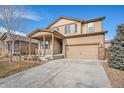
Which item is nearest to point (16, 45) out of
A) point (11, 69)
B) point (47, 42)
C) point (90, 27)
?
point (47, 42)

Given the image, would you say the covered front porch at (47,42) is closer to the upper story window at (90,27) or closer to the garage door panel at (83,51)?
the garage door panel at (83,51)

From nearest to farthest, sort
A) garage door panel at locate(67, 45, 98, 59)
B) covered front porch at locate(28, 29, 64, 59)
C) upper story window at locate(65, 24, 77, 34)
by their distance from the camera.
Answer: garage door panel at locate(67, 45, 98, 59)
covered front porch at locate(28, 29, 64, 59)
upper story window at locate(65, 24, 77, 34)

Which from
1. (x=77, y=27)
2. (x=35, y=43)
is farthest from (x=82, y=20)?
(x=35, y=43)

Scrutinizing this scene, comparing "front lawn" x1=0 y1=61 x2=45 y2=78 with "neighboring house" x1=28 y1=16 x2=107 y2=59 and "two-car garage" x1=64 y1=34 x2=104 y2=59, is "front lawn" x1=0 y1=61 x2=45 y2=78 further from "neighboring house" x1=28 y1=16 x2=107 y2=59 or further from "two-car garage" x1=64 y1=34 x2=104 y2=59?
"two-car garage" x1=64 y1=34 x2=104 y2=59

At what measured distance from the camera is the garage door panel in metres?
14.1

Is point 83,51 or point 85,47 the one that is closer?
point 85,47

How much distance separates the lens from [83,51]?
49.3 ft

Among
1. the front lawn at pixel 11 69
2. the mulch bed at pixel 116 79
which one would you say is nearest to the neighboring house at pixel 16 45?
the front lawn at pixel 11 69

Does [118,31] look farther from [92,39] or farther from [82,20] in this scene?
[82,20]

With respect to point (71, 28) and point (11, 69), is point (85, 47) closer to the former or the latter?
point (71, 28)

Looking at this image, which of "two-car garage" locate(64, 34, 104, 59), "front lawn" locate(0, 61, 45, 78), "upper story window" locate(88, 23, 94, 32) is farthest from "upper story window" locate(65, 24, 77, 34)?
"front lawn" locate(0, 61, 45, 78)

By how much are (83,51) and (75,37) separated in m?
2.71

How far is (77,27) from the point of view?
16.7 meters
